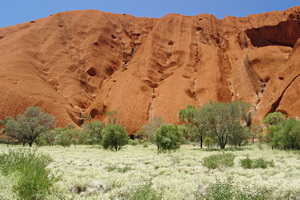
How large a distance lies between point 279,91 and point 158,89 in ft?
135

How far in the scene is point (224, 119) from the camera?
35.3 m

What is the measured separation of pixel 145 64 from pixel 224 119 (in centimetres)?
6491

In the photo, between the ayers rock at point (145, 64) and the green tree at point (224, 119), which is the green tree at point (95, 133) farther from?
the green tree at point (224, 119)

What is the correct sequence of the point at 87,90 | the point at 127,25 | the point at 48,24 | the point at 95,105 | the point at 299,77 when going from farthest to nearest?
the point at 127,25 < the point at 48,24 < the point at 87,90 < the point at 95,105 < the point at 299,77

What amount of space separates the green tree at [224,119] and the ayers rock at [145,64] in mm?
34563

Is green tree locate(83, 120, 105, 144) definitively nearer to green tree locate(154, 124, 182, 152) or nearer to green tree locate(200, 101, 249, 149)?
green tree locate(154, 124, 182, 152)

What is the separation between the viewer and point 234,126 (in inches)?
1394

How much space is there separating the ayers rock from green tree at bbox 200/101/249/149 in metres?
34.6

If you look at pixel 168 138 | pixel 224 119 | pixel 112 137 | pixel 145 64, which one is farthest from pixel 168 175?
pixel 145 64

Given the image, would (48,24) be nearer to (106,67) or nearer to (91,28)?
(91,28)

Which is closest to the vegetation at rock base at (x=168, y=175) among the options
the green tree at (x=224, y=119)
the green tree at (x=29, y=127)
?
the green tree at (x=224, y=119)

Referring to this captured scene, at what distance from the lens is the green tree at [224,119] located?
115 feet

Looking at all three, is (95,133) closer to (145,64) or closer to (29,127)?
(29,127)

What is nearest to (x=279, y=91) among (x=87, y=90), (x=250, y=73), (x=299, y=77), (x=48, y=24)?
(x=299, y=77)
